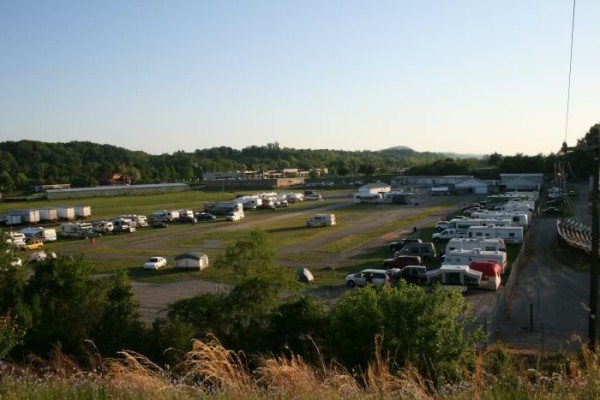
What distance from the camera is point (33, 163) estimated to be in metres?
110

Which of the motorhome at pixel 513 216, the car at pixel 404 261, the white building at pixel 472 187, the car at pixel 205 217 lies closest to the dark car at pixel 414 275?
the car at pixel 404 261

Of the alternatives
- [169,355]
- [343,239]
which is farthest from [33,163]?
[169,355]

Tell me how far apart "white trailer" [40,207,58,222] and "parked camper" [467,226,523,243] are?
1241 inches

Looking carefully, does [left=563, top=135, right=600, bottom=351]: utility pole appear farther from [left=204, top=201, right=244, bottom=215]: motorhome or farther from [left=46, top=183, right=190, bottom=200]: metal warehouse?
[left=46, top=183, right=190, bottom=200]: metal warehouse

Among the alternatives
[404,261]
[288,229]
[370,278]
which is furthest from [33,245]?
[404,261]

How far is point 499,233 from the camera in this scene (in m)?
25.8

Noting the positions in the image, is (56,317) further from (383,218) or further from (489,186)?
(489,186)

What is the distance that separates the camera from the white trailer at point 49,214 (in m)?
40.4

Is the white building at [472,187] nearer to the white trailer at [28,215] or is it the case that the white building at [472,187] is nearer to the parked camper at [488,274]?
the parked camper at [488,274]

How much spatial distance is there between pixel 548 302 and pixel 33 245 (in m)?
26.4

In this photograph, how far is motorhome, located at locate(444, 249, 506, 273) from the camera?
19719 millimetres

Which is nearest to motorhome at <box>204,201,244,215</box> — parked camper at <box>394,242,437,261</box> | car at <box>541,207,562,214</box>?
parked camper at <box>394,242,437,261</box>

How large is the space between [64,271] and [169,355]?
5.01m

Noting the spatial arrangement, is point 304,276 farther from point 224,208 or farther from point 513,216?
point 224,208
